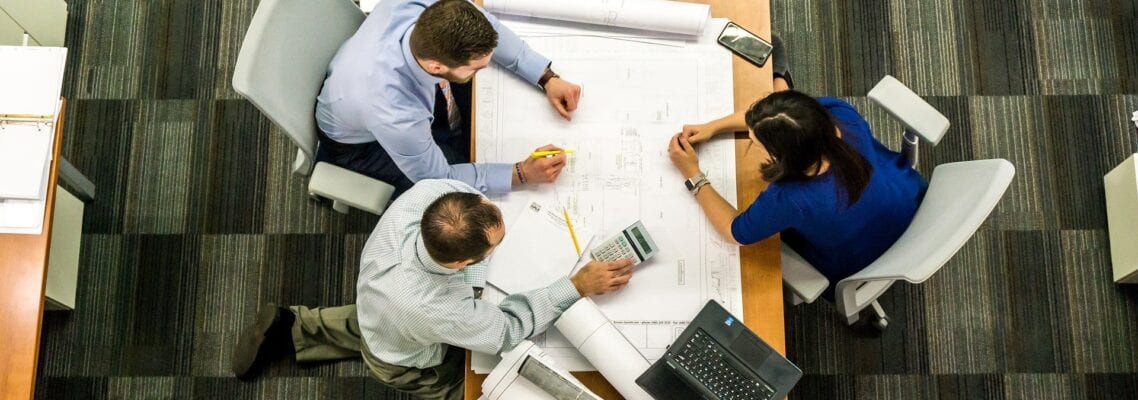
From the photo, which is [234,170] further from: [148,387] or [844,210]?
[844,210]

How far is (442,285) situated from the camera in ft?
4.86

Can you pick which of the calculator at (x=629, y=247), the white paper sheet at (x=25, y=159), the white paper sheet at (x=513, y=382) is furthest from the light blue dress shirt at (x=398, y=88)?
the white paper sheet at (x=25, y=159)

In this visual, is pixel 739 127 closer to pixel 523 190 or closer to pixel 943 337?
pixel 523 190

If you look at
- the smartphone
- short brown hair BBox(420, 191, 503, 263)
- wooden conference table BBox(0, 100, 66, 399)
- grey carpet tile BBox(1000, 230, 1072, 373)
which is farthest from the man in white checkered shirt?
grey carpet tile BBox(1000, 230, 1072, 373)

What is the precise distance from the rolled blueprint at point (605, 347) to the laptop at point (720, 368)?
0.02 metres

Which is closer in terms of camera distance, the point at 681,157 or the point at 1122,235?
the point at 681,157

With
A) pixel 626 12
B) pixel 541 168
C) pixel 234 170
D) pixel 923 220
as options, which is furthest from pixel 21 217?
pixel 923 220

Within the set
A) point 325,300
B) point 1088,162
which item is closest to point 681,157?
point 325,300

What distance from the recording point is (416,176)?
5.66 ft

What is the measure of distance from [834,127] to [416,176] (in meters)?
0.87

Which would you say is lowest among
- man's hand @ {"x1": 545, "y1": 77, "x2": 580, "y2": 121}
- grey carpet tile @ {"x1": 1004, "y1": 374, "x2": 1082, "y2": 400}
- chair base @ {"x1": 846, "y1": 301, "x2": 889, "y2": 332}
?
grey carpet tile @ {"x1": 1004, "y1": 374, "x2": 1082, "y2": 400}

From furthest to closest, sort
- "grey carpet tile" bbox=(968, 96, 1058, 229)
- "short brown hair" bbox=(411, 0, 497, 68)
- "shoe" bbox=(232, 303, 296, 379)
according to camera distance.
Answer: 1. "grey carpet tile" bbox=(968, 96, 1058, 229)
2. "shoe" bbox=(232, 303, 296, 379)
3. "short brown hair" bbox=(411, 0, 497, 68)

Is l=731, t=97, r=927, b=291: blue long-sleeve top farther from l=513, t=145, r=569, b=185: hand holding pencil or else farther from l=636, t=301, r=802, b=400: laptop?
l=513, t=145, r=569, b=185: hand holding pencil

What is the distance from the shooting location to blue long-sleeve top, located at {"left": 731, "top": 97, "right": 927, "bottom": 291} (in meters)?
1.48
